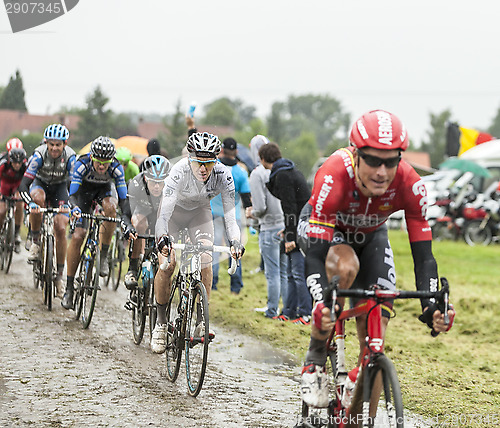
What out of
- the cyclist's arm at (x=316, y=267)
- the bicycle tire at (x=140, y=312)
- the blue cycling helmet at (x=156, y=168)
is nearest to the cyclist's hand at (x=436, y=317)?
the cyclist's arm at (x=316, y=267)

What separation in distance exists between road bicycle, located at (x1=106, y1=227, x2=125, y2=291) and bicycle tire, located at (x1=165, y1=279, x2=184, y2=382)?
4.80 meters

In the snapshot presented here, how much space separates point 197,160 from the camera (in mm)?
6664

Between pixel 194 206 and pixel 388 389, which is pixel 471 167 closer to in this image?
pixel 194 206

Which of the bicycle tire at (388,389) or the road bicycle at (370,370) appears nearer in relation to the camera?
the bicycle tire at (388,389)

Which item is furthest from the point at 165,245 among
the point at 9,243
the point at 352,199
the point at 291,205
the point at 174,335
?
the point at 9,243

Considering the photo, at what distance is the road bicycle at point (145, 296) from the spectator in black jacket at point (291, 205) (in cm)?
213

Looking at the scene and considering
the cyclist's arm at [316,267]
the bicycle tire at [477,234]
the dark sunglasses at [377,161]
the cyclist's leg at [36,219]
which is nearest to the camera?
the dark sunglasses at [377,161]

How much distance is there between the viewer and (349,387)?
4.40 m

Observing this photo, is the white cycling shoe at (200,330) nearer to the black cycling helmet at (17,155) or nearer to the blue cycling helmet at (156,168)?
the blue cycling helmet at (156,168)

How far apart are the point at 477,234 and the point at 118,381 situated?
1897 cm

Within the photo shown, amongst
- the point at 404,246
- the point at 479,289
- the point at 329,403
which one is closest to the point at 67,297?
the point at 329,403

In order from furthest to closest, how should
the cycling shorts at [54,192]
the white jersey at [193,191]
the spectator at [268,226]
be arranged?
the cycling shorts at [54,192], the spectator at [268,226], the white jersey at [193,191]

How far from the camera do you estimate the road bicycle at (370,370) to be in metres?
3.90

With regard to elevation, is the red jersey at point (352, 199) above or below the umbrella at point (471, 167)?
below
